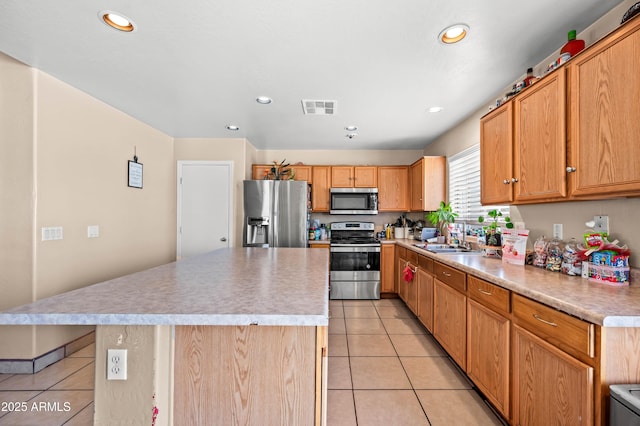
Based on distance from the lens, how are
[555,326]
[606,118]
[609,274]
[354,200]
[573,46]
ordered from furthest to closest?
[354,200]
[573,46]
[609,274]
[606,118]
[555,326]

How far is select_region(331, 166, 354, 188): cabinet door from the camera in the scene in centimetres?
462

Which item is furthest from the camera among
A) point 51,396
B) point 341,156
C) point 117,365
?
point 341,156

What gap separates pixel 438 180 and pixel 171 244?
3982 mm

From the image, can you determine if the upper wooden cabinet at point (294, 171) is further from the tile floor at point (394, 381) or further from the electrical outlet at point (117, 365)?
the electrical outlet at point (117, 365)

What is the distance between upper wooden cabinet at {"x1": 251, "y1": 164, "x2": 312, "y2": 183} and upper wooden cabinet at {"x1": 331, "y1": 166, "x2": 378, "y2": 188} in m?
0.43

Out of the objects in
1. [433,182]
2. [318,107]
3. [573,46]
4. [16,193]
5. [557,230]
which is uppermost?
[318,107]

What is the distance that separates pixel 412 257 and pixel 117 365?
314 cm

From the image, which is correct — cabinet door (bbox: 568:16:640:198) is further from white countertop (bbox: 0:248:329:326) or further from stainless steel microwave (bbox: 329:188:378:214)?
stainless steel microwave (bbox: 329:188:378:214)

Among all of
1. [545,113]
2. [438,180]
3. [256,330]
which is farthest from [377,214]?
[256,330]

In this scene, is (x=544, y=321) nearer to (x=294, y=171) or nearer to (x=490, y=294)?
(x=490, y=294)

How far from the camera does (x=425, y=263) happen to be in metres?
2.99

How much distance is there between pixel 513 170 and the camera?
1995 mm

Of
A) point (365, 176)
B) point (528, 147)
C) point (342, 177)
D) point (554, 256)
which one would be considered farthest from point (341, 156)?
point (554, 256)

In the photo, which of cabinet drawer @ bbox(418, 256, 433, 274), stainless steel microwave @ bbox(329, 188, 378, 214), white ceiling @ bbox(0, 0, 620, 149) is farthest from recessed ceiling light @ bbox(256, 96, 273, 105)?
cabinet drawer @ bbox(418, 256, 433, 274)
